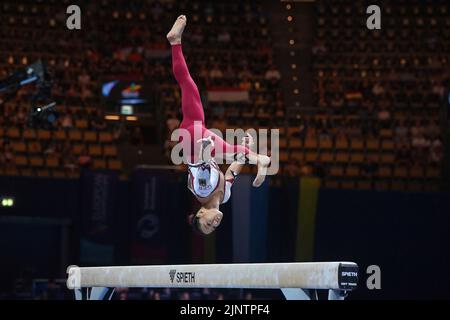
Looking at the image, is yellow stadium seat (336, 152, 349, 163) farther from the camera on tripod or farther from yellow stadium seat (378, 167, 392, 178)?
the camera on tripod

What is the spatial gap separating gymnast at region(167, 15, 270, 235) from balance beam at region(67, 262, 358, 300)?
439 mm

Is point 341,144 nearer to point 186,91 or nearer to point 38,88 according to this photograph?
point 38,88

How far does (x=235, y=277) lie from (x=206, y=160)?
1.13 m

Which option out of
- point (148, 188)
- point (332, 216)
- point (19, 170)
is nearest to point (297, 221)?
point (332, 216)

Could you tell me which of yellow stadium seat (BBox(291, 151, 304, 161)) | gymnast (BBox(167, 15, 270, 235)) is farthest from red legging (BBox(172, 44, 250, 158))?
yellow stadium seat (BBox(291, 151, 304, 161))

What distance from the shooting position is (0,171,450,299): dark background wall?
15766mm

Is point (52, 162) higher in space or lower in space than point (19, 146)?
lower

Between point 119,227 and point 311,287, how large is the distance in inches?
356

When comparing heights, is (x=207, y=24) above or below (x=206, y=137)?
above

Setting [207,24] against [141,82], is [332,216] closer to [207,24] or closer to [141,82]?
[141,82]

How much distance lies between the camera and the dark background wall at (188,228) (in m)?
15.8

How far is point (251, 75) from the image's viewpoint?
20.6 metres

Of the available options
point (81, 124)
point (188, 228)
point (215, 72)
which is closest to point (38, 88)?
point (188, 228)

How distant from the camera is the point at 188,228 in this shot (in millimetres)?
15945
